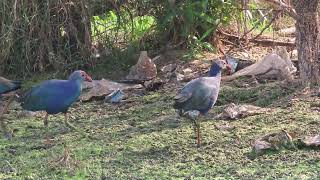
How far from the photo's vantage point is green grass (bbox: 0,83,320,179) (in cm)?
564

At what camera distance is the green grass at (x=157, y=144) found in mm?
5641

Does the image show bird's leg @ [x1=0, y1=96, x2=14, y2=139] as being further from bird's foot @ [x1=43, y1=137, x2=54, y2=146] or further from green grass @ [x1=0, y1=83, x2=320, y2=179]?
bird's foot @ [x1=43, y1=137, x2=54, y2=146]

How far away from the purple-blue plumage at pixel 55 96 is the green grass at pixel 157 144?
10.6 inches

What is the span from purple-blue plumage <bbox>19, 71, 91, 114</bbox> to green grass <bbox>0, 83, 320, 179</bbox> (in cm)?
27

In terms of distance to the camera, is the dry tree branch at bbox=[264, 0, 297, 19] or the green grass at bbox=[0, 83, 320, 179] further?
the dry tree branch at bbox=[264, 0, 297, 19]

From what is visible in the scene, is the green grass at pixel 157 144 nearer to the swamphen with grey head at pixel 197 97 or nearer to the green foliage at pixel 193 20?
the swamphen with grey head at pixel 197 97

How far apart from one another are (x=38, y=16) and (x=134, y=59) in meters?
1.32

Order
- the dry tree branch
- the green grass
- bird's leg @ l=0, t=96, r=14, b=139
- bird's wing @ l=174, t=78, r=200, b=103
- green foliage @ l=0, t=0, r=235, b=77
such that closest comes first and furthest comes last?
the green grass < bird's wing @ l=174, t=78, r=200, b=103 < bird's leg @ l=0, t=96, r=14, b=139 < the dry tree branch < green foliage @ l=0, t=0, r=235, b=77

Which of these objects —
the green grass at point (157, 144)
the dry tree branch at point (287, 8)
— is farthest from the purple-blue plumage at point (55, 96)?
the dry tree branch at point (287, 8)

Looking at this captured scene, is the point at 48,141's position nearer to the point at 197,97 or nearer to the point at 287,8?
the point at 197,97

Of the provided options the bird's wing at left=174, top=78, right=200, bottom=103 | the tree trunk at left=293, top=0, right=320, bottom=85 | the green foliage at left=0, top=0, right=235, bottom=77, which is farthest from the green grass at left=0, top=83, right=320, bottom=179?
the green foliage at left=0, top=0, right=235, bottom=77

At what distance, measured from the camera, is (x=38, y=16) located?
28.8 feet

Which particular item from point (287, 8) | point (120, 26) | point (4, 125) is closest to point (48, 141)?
point (4, 125)

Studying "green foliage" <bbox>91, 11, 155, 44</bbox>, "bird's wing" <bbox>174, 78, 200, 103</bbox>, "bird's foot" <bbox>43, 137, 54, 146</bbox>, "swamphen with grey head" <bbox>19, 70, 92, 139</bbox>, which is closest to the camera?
"bird's wing" <bbox>174, 78, 200, 103</bbox>
